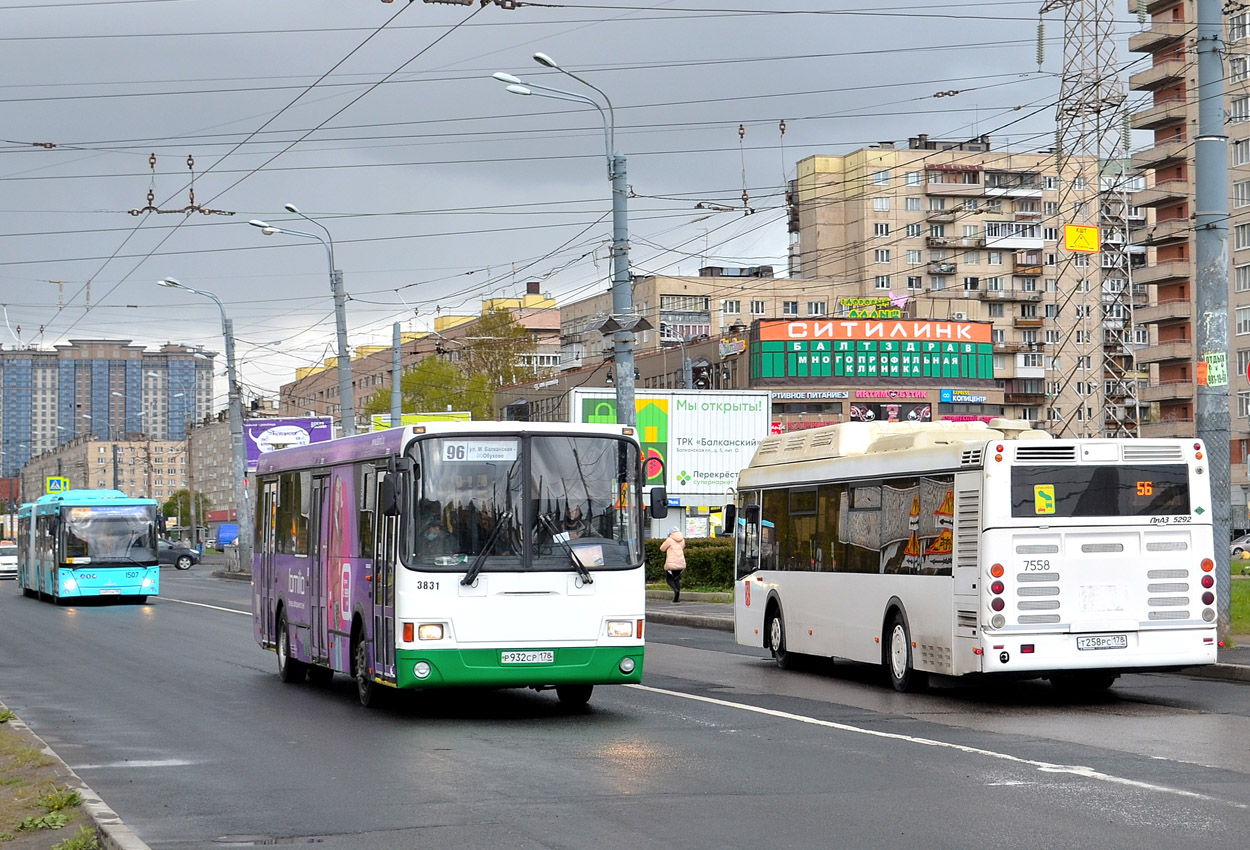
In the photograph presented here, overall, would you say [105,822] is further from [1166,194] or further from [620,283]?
[1166,194]

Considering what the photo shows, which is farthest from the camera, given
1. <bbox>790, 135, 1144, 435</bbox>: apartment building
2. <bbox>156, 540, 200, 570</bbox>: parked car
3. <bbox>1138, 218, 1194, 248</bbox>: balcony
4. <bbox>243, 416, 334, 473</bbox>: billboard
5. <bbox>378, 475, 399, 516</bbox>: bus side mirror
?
<bbox>790, 135, 1144, 435</bbox>: apartment building

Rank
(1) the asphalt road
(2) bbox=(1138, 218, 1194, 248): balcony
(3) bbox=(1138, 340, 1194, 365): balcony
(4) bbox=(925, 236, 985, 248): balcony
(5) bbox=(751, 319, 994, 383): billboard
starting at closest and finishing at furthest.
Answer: (1) the asphalt road
(2) bbox=(1138, 218, 1194, 248): balcony
(3) bbox=(1138, 340, 1194, 365): balcony
(5) bbox=(751, 319, 994, 383): billboard
(4) bbox=(925, 236, 985, 248): balcony

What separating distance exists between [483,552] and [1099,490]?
19.0ft

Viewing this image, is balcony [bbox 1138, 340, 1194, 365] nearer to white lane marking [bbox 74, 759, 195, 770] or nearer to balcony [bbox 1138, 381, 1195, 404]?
balcony [bbox 1138, 381, 1195, 404]

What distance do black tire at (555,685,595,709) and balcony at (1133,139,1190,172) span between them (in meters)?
86.7

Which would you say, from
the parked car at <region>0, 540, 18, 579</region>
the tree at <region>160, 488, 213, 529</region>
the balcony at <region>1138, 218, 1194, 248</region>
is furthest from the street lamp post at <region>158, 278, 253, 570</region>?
the tree at <region>160, 488, 213, 529</region>

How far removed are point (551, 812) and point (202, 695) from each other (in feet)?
29.4

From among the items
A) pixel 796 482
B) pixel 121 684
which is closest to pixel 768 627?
pixel 796 482

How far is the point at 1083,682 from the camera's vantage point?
59.1 ft

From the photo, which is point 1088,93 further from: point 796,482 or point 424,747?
point 424,747

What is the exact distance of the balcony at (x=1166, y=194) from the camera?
97312mm

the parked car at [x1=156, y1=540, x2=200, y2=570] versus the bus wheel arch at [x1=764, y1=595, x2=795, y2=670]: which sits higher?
the bus wheel arch at [x1=764, y1=595, x2=795, y2=670]

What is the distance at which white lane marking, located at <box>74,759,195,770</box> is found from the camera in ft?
39.2

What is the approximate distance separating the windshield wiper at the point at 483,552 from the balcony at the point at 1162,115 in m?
86.7
